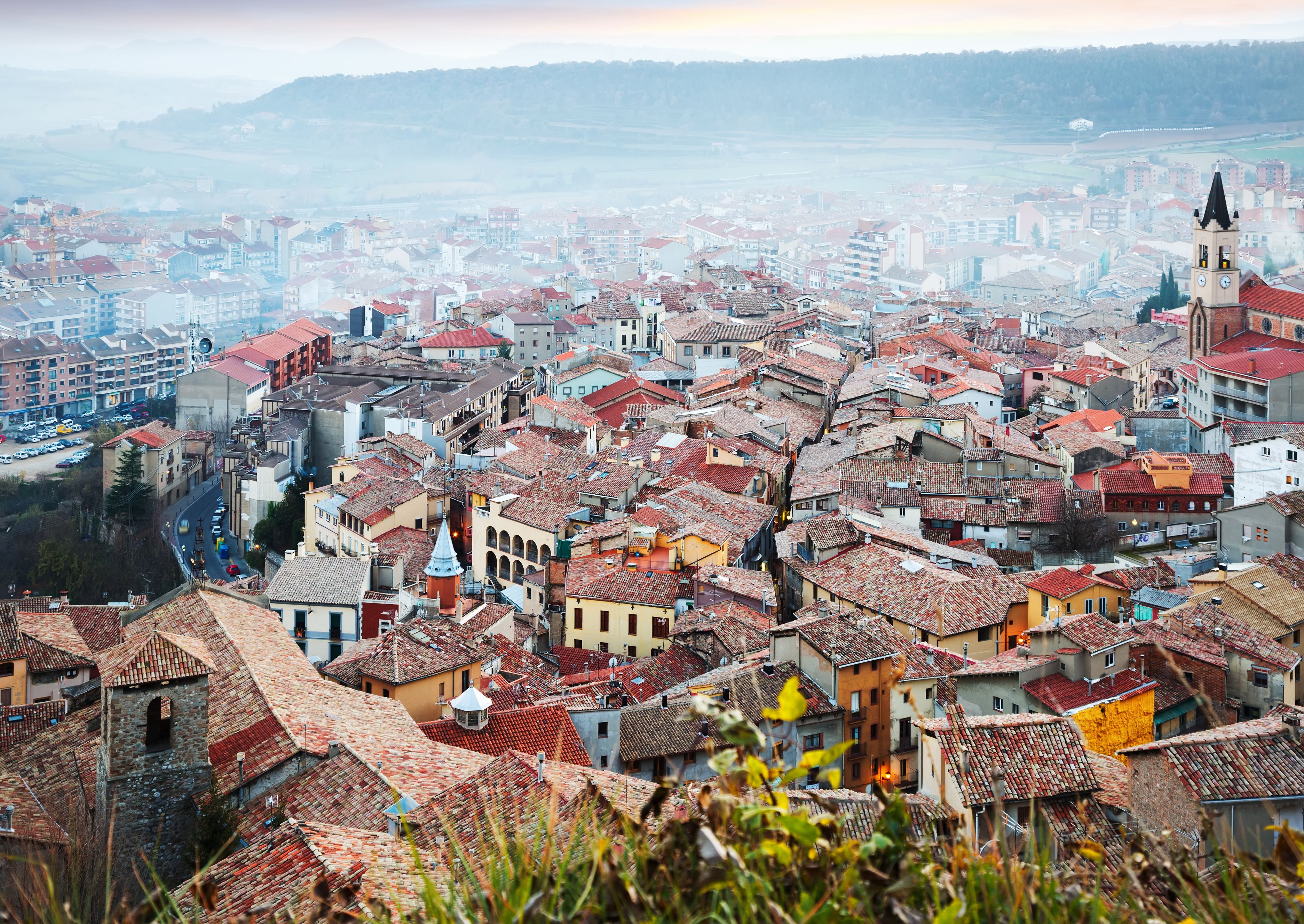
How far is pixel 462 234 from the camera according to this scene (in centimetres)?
7462

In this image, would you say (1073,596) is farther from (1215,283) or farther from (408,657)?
(1215,283)

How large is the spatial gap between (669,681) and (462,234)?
67.1 m

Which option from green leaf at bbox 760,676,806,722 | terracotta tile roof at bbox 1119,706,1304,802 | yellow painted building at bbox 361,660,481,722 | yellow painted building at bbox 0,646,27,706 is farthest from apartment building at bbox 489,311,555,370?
green leaf at bbox 760,676,806,722

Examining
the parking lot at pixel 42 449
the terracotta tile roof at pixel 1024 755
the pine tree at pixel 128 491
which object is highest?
the terracotta tile roof at pixel 1024 755

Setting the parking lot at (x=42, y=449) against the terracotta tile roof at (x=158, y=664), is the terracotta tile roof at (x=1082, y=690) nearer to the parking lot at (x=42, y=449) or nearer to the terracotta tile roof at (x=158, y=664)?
the terracotta tile roof at (x=158, y=664)

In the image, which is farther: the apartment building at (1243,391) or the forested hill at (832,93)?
the forested hill at (832,93)

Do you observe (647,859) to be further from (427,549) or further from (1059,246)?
(1059,246)

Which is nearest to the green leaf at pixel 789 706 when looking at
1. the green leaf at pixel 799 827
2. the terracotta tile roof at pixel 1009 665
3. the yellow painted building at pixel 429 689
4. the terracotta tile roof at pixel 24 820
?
the green leaf at pixel 799 827

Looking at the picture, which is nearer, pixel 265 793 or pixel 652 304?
pixel 265 793

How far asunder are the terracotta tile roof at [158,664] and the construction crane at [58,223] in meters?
50.1

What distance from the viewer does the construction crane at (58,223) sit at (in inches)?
2073

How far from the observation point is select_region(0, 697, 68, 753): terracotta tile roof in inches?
319

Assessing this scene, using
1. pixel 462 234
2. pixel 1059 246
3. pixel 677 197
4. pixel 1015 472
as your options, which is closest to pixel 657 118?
pixel 677 197

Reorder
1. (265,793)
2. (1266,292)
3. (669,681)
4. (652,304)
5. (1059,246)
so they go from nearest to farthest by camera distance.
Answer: (265,793) < (669,681) < (1266,292) < (652,304) < (1059,246)
